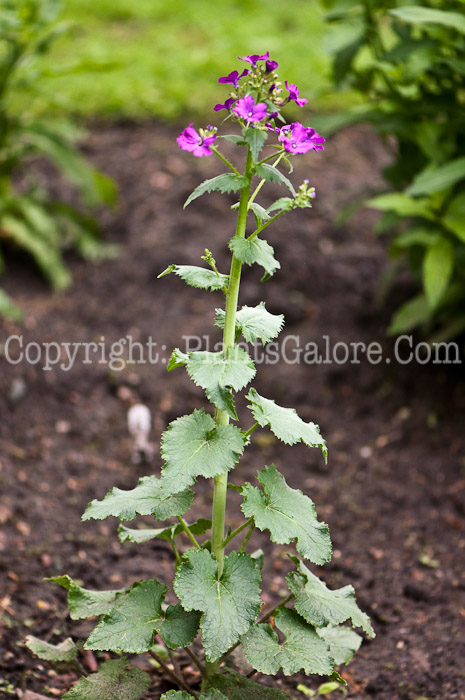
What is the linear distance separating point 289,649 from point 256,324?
0.72 metres

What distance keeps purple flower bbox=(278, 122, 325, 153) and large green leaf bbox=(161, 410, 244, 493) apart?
23.5 inches

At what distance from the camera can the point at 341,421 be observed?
3443 mm

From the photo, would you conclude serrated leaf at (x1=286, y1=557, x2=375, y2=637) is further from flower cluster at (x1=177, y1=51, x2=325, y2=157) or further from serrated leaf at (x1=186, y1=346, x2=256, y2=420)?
flower cluster at (x1=177, y1=51, x2=325, y2=157)

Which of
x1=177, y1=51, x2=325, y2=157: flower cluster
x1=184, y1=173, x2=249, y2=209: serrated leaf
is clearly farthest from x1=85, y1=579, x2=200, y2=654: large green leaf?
x1=177, y1=51, x2=325, y2=157: flower cluster

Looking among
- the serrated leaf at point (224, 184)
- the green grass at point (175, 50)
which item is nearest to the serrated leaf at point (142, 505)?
the serrated leaf at point (224, 184)

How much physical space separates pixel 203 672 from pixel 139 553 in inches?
30.8

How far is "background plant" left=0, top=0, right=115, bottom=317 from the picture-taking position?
3695mm

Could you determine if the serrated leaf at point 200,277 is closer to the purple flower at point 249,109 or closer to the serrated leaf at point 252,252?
the serrated leaf at point 252,252

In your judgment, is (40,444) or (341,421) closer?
(40,444)

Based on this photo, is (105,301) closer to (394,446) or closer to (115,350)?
(115,350)

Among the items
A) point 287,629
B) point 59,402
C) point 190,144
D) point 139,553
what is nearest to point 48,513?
point 139,553

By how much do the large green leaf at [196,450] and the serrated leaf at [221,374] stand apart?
0.06 meters

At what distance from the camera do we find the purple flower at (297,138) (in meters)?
1.58
